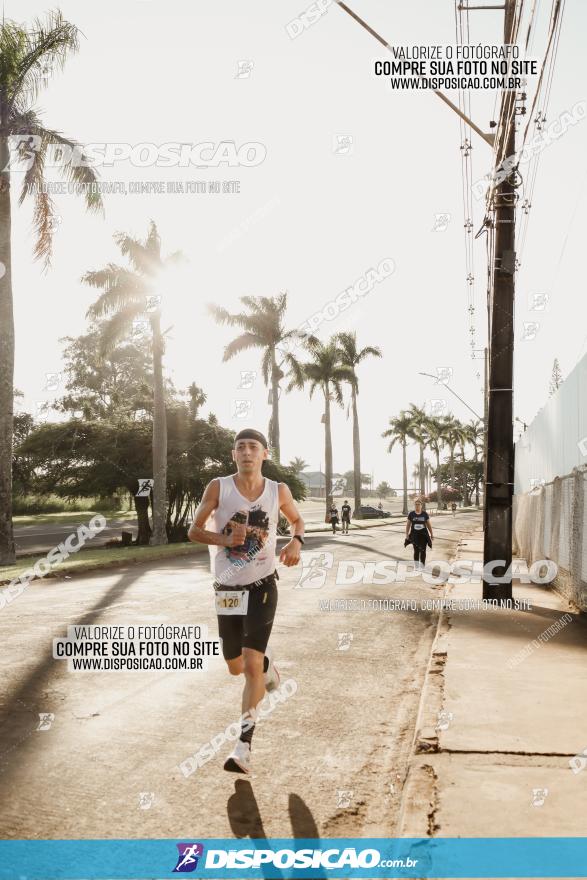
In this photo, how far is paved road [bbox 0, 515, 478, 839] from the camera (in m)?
3.81

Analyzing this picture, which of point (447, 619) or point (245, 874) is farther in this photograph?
point (447, 619)

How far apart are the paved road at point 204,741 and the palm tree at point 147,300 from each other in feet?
58.2

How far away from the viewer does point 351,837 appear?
3.63m

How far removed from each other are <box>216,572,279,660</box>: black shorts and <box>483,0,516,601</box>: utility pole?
774 cm

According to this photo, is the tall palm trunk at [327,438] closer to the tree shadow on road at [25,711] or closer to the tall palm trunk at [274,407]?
the tall palm trunk at [274,407]

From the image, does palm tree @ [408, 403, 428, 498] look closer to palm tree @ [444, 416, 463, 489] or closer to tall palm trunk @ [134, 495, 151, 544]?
palm tree @ [444, 416, 463, 489]

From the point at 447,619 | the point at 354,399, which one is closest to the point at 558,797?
the point at 447,619

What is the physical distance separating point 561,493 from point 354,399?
160 ft

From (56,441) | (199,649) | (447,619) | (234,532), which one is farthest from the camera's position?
(56,441)

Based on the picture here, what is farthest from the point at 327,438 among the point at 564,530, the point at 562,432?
the point at 564,530

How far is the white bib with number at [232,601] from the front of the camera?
4.84m

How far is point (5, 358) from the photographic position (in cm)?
1941

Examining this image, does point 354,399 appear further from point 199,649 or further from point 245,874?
point 245,874

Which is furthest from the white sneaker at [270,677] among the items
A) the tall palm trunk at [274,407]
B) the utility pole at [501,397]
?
the tall palm trunk at [274,407]
